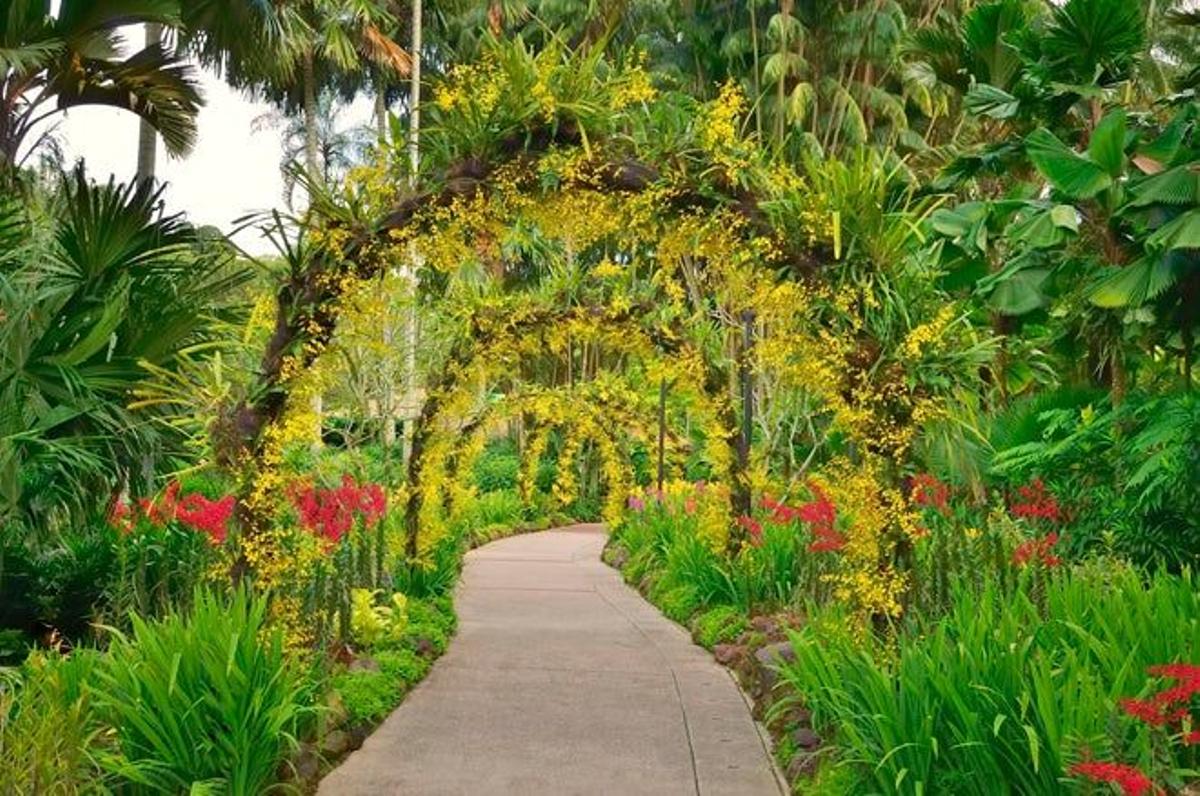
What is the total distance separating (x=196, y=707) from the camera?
14.7ft

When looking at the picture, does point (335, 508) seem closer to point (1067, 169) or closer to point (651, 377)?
point (651, 377)

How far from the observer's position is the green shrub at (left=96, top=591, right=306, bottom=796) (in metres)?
4.38

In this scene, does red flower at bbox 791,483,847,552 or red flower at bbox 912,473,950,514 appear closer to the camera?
A: red flower at bbox 912,473,950,514

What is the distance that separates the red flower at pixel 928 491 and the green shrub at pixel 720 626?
214cm

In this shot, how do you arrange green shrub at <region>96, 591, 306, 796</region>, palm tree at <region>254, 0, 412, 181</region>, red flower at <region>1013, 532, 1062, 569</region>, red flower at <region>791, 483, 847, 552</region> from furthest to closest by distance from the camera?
1. palm tree at <region>254, 0, 412, 181</region>
2. red flower at <region>791, 483, 847, 552</region>
3. red flower at <region>1013, 532, 1062, 569</region>
4. green shrub at <region>96, 591, 306, 796</region>

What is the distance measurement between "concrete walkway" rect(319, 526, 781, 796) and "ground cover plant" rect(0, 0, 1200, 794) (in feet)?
0.78

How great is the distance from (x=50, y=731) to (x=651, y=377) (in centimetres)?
764

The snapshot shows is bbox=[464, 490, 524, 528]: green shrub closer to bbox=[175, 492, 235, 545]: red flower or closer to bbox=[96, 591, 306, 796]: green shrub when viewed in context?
bbox=[175, 492, 235, 545]: red flower

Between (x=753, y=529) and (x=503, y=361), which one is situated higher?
(x=503, y=361)

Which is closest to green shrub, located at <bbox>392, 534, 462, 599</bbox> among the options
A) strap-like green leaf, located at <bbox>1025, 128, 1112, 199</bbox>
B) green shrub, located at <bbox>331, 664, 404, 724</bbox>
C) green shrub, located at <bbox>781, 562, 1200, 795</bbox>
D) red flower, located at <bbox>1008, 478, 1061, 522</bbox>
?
green shrub, located at <bbox>331, 664, 404, 724</bbox>

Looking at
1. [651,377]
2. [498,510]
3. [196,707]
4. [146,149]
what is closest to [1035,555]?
[196,707]

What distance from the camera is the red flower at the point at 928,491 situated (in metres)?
5.80

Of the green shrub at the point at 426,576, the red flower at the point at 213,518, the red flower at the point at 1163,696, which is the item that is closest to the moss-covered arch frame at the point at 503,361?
the green shrub at the point at 426,576

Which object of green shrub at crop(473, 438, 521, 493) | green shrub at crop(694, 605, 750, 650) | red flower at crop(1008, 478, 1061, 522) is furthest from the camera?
green shrub at crop(473, 438, 521, 493)
